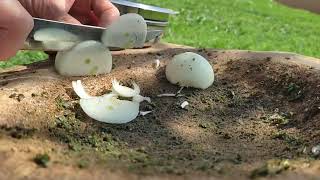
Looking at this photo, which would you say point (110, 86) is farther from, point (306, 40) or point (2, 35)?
point (306, 40)

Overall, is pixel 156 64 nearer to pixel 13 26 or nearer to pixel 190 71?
pixel 190 71

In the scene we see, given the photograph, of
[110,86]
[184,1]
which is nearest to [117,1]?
[110,86]

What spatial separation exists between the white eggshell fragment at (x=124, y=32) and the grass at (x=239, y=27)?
1255 millimetres

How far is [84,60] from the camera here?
77.0 inches

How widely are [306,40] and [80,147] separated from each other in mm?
4195

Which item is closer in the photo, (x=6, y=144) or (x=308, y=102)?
(x=6, y=144)

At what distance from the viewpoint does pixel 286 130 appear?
1742 mm

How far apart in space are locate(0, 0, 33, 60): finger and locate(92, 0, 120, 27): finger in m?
0.55

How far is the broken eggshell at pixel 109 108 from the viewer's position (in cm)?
170

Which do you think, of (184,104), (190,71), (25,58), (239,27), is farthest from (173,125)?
(239,27)

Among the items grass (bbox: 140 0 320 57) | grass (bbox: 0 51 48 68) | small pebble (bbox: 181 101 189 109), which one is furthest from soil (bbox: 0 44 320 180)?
grass (bbox: 140 0 320 57)

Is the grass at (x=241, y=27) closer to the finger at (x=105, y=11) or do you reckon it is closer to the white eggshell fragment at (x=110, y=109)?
the finger at (x=105, y=11)

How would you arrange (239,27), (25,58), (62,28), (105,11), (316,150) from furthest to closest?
(239,27) < (25,58) < (105,11) < (62,28) < (316,150)

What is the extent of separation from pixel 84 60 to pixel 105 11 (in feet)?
1.24
